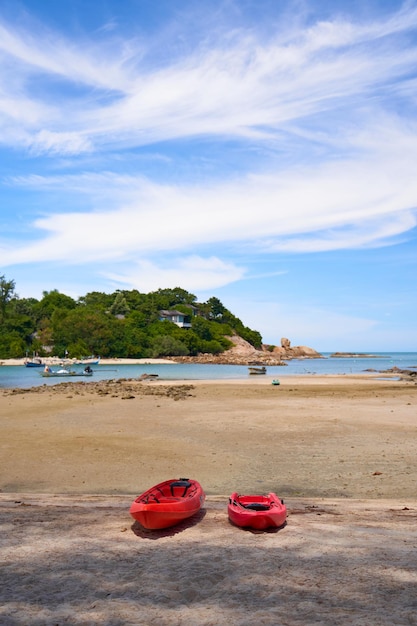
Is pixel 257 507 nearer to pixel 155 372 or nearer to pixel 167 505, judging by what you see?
pixel 167 505

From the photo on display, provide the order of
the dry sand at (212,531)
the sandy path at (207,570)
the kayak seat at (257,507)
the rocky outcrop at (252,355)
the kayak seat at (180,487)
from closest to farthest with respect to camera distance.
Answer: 1. the sandy path at (207,570)
2. the dry sand at (212,531)
3. the kayak seat at (257,507)
4. the kayak seat at (180,487)
5. the rocky outcrop at (252,355)

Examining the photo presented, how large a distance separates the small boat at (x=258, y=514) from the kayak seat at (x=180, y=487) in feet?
2.95

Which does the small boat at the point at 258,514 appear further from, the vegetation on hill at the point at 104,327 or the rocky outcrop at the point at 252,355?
the rocky outcrop at the point at 252,355

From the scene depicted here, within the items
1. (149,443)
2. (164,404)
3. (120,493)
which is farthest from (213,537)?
(164,404)

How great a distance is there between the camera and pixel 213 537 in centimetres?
725

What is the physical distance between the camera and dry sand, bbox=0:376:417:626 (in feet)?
16.5

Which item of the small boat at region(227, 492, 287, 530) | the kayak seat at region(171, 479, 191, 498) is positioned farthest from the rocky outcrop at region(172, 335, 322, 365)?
the small boat at region(227, 492, 287, 530)

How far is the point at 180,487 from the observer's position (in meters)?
8.79

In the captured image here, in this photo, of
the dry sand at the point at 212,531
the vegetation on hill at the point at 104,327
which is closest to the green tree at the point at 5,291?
the vegetation on hill at the point at 104,327

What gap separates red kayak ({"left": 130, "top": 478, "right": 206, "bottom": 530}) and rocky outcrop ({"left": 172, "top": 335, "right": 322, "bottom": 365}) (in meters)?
99.6

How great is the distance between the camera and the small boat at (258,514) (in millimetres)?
7453

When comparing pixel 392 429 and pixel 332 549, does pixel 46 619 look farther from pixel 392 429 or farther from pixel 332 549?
pixel 392 429

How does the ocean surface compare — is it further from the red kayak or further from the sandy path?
the sandy path

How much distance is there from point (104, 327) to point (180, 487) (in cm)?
10466
